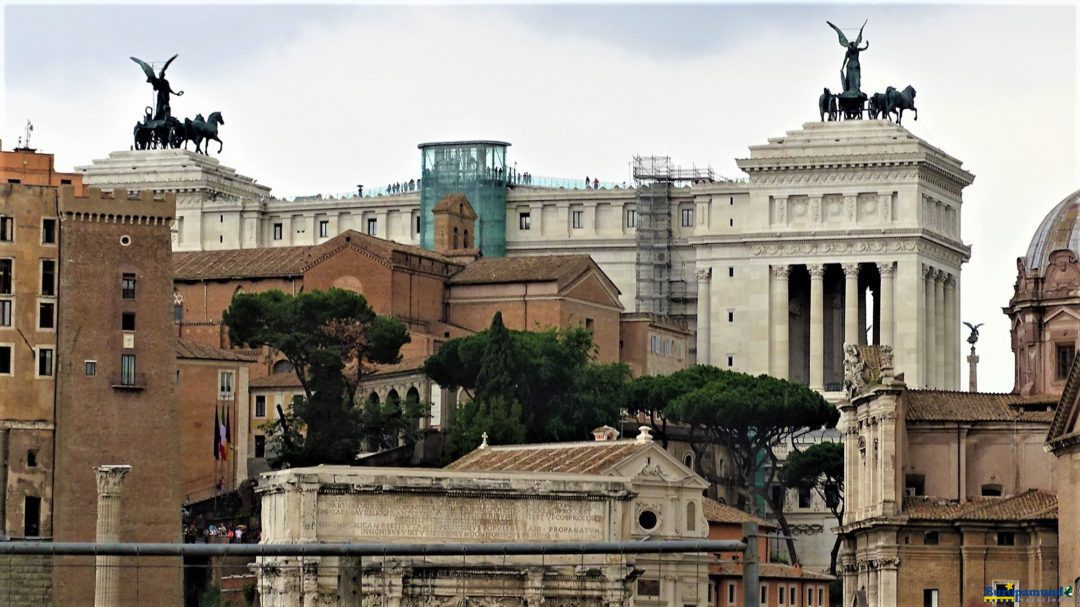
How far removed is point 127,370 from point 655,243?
59048 mm

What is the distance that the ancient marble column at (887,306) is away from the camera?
15088cm

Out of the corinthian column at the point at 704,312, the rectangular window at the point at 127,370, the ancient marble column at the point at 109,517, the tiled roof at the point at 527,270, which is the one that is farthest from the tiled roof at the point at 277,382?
the corinthian column at the point at 704,312

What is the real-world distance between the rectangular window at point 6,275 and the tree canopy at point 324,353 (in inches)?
514

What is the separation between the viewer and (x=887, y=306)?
151 metres

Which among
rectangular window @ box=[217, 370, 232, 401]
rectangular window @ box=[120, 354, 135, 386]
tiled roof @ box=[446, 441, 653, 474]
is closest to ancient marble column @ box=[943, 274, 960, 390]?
rectangular window @ box=[217, 370, 232, 401]

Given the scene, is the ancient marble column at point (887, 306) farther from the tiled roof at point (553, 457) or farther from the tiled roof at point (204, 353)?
the tiled roof at point (553, 457)

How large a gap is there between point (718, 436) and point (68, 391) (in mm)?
31987

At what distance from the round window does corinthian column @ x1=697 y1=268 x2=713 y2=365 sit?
181 ft

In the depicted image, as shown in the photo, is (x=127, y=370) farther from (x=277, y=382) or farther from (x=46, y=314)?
(x=277, y=382)

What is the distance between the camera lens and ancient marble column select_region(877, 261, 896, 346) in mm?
150875

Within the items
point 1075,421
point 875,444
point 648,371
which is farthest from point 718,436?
point 1075,421

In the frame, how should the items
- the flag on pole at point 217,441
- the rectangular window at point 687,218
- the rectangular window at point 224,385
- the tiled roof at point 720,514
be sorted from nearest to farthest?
the tiled roof at point 720,514 → the flag on pole at point 217,441 → the rectangular window at point 224,385 → the rectangular window at point 687,218

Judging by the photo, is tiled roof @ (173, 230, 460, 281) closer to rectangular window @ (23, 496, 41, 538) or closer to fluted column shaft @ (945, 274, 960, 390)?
fluted column shaft @ (945, 274, 960, 390)

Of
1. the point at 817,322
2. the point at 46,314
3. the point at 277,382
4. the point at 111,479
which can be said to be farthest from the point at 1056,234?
the point at 817,322
